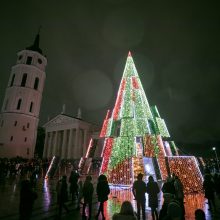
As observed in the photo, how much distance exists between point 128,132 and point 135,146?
1.03 m

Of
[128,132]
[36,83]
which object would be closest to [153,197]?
[128,132]

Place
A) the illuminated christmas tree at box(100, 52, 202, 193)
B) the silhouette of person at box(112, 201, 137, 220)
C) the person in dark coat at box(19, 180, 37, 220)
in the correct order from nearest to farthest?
1. the silhouette of person at box(112, 201, 137, 220)
2. the person in dark coat at box(19, 180, 37, 220)
3. the illuminated christmas tree at box(100, 52, 202, 193)

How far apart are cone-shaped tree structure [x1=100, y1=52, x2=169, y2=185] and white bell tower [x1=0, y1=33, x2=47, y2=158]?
35499 millimetres

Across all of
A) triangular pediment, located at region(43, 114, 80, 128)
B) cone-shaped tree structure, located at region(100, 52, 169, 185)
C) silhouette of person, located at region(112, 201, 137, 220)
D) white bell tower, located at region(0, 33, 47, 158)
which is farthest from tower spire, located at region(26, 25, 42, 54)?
silhouette of person, located at region(112, 201, 137, 220)

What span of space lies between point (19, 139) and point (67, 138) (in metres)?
23.6

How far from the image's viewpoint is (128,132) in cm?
1302

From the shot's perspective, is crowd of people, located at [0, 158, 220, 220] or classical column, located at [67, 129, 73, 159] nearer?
crowd of people, located at [0, 158, 220, 220]

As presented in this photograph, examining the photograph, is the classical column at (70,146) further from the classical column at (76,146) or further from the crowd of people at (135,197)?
the crowd of people at (135,197)

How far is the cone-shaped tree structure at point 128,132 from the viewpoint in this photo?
1268 cm

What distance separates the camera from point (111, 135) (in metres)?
13.5

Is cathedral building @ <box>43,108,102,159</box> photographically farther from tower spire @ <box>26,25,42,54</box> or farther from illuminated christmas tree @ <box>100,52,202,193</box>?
illuminated christmas tree @ <box>100,52,202,193</box>

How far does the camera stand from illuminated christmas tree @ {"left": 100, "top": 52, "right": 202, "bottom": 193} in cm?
1244

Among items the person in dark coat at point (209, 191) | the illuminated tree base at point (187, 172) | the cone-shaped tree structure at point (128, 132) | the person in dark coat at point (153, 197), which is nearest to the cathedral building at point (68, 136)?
the cone-shaped tree structure at point (128, 132)

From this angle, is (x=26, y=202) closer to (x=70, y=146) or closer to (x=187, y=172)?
(x=187, y=172)
